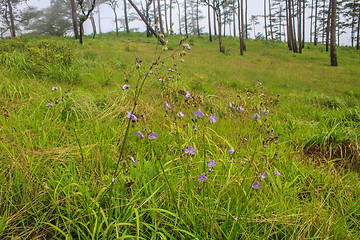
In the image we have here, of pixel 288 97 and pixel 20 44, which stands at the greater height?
pixel 20 44

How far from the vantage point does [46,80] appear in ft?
13.3

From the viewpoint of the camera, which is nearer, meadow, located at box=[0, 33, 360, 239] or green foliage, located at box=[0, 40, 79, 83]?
meadow, located at box=[0, 33, 360, 239]

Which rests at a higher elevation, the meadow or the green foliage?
the green foliage

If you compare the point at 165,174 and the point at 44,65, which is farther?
the point at 44,65

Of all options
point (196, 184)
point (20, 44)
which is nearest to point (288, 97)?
point (196, 184)

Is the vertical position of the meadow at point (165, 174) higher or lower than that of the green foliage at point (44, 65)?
lower

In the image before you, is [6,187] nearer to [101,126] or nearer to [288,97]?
[101,126]

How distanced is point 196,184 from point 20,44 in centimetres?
870

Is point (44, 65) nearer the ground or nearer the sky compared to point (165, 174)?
nearer the sky

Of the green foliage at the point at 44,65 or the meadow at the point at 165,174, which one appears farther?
the green foliage at the point at 44,65

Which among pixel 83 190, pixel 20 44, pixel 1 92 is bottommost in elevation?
pixel 83 190

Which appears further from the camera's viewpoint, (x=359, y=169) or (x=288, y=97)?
(x=288, y=97)

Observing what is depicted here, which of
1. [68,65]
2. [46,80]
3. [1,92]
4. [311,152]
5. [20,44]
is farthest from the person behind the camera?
[20,44]

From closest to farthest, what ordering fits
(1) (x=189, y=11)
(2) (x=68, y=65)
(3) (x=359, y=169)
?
(3) (x=359, y=169)
(2) (x=68, y=65)
(1) (x=189, y=11)
